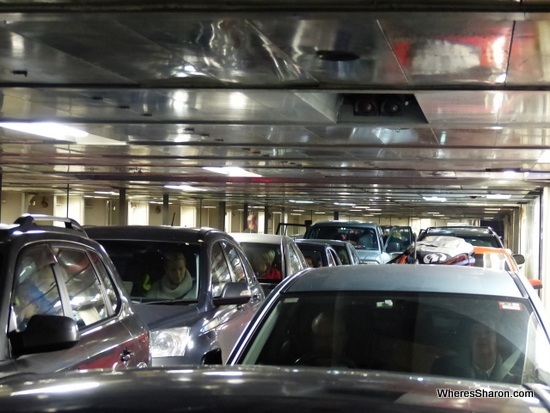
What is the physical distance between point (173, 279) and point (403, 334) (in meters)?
4.38

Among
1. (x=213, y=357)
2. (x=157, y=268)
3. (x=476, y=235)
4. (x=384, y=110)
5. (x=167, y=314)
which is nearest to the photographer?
(x=213, y=357)

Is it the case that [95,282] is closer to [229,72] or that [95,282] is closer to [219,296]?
[219,296]

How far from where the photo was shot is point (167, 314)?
791 centimetres

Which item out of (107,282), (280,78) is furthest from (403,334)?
(280,78)

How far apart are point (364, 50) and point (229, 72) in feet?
5.59

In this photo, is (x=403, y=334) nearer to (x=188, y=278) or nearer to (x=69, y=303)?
(x=69, y=303)

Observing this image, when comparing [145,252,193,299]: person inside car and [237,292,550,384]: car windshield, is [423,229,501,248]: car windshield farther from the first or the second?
Result: [237,292,550,384]: car windshield

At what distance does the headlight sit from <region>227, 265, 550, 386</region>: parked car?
2.68 meters

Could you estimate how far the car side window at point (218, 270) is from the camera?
28.7ft

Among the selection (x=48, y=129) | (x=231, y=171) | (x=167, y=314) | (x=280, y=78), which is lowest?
(x=167, y=314)

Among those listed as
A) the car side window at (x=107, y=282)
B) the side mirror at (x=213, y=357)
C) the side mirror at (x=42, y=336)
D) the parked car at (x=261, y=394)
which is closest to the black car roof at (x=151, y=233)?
the side mirror at (x=213, y=357)

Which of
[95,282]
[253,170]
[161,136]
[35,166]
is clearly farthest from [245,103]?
[35,166]

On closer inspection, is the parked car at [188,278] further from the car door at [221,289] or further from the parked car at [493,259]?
the parked car at [493,259]

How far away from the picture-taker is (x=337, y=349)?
15.8ft
